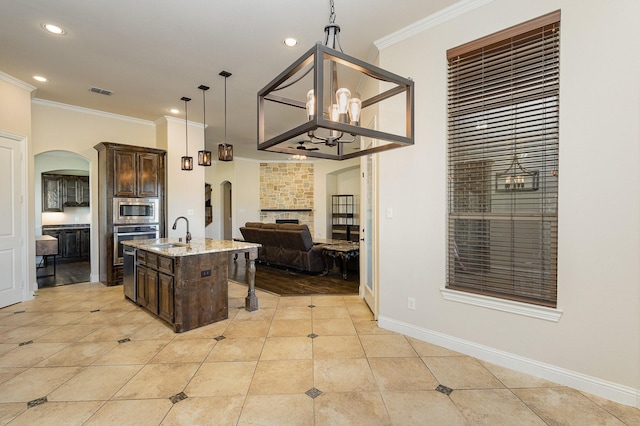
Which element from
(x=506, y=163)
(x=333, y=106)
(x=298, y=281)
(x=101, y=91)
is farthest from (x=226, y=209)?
(x=333, y=106)

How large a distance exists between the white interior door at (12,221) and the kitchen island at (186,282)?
6.22ft

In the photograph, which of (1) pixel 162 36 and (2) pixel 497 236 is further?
(1) pixel 162 36

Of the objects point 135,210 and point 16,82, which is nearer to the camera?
point 16,82

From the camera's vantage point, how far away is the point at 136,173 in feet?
17.5

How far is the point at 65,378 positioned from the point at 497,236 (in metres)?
3.58

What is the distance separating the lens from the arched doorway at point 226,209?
1015cm

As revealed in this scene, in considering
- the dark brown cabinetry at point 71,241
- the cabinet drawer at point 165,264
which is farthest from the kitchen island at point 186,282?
the dark brown cabinetry at point 71,241

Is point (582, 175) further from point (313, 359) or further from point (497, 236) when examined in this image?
point (313, 359)

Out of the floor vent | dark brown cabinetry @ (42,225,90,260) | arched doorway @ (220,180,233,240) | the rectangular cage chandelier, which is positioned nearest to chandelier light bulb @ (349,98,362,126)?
the rectangular cage chandelier

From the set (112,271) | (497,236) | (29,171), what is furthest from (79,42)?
(497,236)

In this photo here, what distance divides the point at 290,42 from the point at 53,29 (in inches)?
90.1

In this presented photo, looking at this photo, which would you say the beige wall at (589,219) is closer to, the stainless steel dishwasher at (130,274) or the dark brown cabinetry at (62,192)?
the stainless steel dishwasher at (130,274)

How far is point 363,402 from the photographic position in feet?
6.72

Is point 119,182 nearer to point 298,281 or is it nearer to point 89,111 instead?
point 89,111
